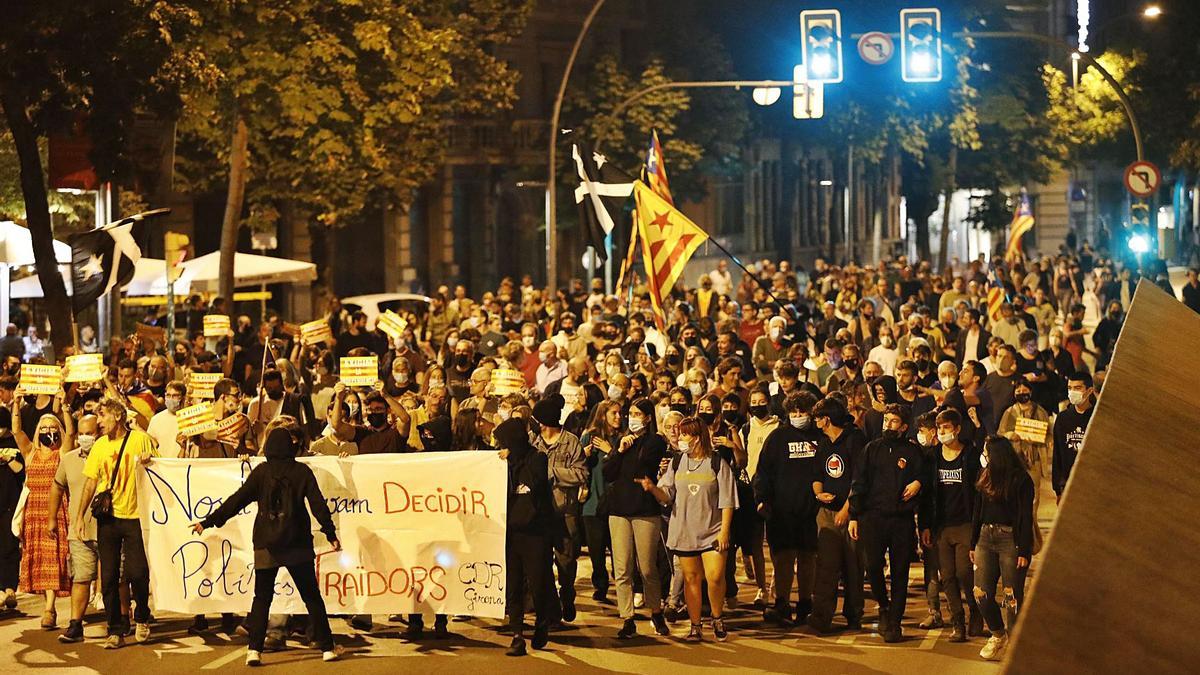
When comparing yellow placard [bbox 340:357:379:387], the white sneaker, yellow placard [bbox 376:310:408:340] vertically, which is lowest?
the white sneaker

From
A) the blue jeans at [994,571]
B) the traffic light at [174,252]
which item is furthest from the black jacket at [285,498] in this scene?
the traffic light at [174,252]

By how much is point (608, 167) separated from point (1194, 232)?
54.6 m

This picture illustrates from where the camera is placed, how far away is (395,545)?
11.5 metres

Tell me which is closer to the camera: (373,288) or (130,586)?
(130,586)

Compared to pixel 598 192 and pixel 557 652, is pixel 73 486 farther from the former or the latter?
pixel 598 192

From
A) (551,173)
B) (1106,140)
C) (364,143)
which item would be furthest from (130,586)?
(1106,140)

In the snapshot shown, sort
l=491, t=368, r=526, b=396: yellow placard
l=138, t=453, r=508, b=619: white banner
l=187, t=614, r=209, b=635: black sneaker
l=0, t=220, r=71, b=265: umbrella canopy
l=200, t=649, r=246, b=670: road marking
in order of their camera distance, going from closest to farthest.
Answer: l=200, t=649, r=246, b=670: road marking < l=138, t=453, r=508, b=619: white banner < l=187, t=614, r=209, b=635: black sneaker < l=491, t=368, r=526, b=396: yellow placard < l=0, t=220, r=71, b=265: umbrella canopy

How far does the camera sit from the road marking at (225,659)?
420 inches

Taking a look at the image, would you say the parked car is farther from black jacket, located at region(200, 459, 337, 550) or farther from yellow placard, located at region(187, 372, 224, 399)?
black jacket, located at region(200, 459, 337, 550)

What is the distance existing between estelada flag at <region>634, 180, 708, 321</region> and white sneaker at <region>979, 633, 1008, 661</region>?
9.17m

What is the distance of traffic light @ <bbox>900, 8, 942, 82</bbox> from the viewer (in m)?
27.4

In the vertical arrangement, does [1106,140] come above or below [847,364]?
above

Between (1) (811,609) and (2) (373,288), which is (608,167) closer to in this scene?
(1) (811,609)

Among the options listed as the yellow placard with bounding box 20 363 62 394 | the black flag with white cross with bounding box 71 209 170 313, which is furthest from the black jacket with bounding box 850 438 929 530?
the black flag with white cross with bounding box 71 209 170 313
